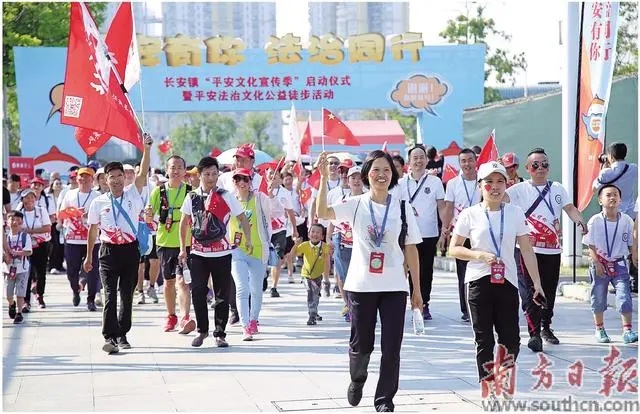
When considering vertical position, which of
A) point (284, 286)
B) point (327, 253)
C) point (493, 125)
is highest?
point (493, 125)

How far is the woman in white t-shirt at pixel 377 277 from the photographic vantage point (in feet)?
22.2

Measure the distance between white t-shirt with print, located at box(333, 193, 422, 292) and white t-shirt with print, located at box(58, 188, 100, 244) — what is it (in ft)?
22.5

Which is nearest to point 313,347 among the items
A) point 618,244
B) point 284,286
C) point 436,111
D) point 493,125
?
point 618,244

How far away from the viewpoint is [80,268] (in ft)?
45.2

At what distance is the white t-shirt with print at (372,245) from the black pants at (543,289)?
9.00ft

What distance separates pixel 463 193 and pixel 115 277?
3.76 metres

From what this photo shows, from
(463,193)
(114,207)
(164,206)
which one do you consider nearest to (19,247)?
(164,206)

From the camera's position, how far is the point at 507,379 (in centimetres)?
720

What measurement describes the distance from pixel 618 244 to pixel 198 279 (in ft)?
12.9

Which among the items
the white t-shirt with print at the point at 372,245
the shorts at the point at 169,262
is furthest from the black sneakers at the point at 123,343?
the white t-shirt with print at the point at 372,245

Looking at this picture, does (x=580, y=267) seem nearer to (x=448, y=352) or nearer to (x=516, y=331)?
(x=448, y=352)

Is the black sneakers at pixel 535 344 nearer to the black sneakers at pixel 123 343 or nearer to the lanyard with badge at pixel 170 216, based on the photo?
the black sneakers at pixel 123 343

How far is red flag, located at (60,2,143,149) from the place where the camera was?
9.89m

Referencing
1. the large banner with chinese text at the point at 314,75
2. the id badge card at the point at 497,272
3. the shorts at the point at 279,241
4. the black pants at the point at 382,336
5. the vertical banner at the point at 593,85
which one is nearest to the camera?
the black pants at the point at 382,336
